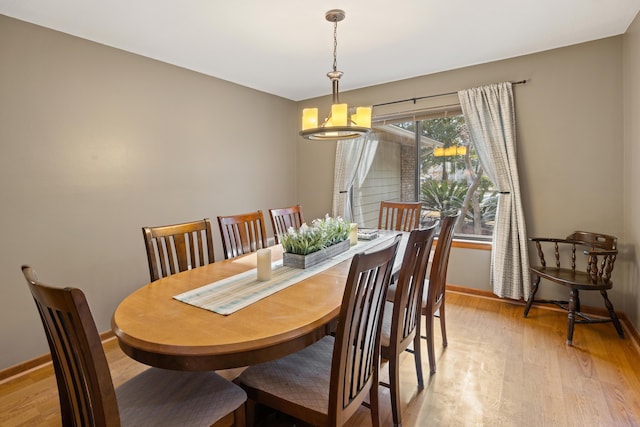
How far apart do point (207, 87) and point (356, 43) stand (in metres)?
1.67

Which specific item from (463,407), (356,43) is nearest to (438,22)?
(356,43)

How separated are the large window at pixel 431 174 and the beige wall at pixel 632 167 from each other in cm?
105

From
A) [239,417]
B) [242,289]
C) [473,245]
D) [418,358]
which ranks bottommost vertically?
[418,358]

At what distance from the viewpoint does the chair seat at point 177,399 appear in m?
1.16

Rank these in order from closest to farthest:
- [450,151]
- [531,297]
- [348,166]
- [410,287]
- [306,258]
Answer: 1. [410,287]
2. [306,258]
3. [531,297]
4. [450,151]
5. [348,166]

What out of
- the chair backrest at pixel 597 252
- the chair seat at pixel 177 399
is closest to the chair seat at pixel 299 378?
the chair seat at pixel 177 399

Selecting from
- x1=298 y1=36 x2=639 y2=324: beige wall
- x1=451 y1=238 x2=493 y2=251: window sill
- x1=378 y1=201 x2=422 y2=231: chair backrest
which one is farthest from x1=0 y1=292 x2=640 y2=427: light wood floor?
x1=378 y1=201 x2=422 y2=231: chair backrest

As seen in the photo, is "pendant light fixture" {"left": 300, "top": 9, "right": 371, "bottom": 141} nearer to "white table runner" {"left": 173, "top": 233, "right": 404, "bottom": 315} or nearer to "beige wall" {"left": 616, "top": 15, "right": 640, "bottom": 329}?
"white table runner" {"left": 173, "top": 233, "right": 404, "bottom": 315}

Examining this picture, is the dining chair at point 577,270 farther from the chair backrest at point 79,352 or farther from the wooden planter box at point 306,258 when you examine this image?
the chair backrest at point 79,352

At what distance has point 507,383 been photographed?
2105mm

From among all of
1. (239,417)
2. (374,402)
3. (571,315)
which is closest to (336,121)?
(374,402)

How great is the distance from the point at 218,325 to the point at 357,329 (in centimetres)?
52

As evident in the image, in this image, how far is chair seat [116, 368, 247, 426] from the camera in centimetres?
116

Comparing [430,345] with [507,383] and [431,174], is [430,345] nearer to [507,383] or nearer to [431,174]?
[507,383]
